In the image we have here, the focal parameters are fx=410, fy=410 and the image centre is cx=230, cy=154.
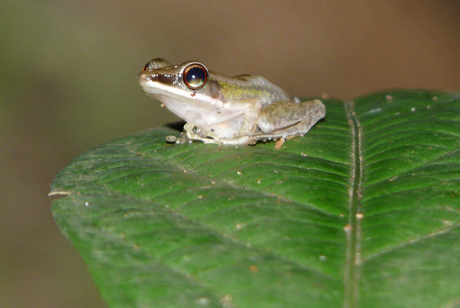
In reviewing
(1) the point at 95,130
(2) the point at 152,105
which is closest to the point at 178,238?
(1) the point at 95,130

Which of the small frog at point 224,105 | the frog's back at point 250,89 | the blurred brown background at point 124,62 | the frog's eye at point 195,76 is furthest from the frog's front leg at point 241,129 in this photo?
the blurred brown background at point 124,62

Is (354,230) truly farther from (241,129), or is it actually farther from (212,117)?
(212,117)

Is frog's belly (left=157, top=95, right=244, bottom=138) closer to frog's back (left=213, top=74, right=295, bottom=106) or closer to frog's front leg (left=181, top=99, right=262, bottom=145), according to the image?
frog's front leg (left=181, top=99, right=262, bottom=145)

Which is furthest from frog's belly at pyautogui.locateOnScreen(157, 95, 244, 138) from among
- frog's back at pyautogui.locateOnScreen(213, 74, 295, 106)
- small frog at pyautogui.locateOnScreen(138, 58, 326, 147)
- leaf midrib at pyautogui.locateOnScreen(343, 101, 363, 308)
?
leaf midrib at pyautogui.locateOnScreen(343, 101, 363, 308)

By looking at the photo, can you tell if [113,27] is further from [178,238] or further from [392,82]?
[178,238]

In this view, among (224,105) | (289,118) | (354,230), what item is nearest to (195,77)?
(224,105)

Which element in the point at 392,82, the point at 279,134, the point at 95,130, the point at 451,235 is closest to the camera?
the point at 451,235
